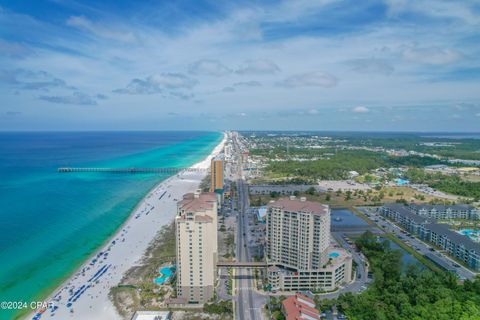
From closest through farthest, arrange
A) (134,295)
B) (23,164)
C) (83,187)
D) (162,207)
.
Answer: (134,295) → (162,207) → (83,187) → (23,164)

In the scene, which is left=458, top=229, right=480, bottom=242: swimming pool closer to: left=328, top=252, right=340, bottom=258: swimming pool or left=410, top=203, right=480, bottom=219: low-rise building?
left=410, top=203, right=480, bottom=219: low-rise building

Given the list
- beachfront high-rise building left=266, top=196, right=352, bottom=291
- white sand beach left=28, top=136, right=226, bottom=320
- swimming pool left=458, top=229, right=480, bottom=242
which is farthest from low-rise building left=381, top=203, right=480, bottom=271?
white sand beach left=28, top=136, right=226, bottom=320

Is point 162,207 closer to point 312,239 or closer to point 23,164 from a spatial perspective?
point 312,239

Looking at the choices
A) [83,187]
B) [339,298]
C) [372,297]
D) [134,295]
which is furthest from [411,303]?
[83,187]

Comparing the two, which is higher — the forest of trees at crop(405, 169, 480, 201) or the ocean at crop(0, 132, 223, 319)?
the forest of trees at crop(405, 169, 480, 201)

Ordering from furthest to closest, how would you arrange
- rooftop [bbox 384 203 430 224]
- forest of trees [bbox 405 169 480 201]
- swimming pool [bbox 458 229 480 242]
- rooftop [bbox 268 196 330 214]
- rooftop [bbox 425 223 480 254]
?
forest of trees [bbox 405 169 480 201] < rooftop [bbox 384 203 430 224] < swimming pool [bbox 458 229 480 242] < rooftop [bbox 425 223 480 254] < rooftop [bbox 268 196 330 214]

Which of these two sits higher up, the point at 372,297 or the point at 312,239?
the point at 312,239

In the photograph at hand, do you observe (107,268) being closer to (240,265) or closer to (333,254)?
(240,265)
